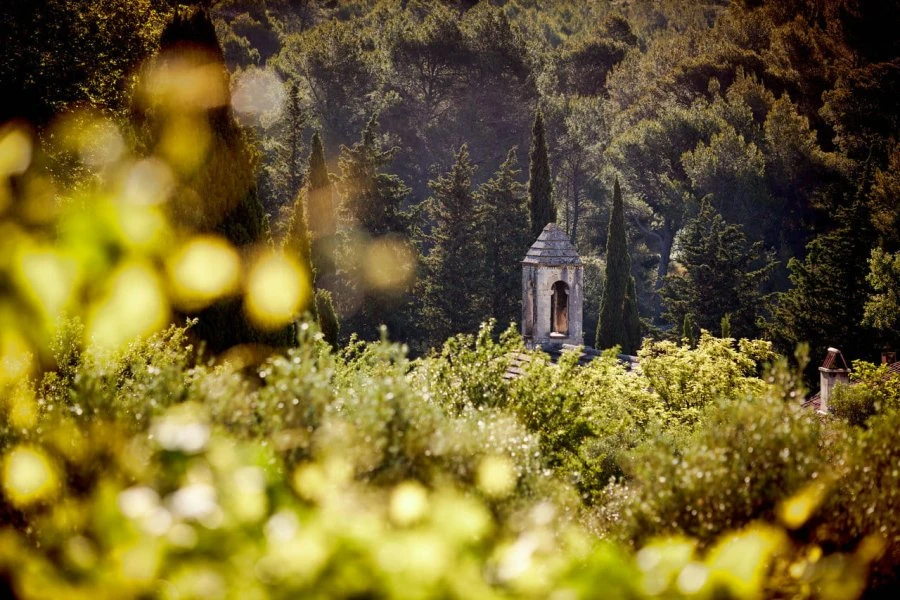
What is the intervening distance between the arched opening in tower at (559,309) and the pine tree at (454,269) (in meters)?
11.9

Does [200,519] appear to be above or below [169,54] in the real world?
below

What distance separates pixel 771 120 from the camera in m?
39.6

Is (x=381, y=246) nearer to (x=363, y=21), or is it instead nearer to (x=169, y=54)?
(x=169, y=54)

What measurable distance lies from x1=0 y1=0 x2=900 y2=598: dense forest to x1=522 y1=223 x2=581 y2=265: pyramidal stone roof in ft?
11.7

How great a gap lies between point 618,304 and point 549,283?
33.1 ft

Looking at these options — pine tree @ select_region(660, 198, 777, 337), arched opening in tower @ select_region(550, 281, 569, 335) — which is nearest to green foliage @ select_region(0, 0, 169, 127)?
arched opening in tower @ select_region(550, 281, 569, 335)

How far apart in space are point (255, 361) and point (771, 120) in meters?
34.0

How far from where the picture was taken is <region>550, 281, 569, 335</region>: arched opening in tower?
73.4 ft

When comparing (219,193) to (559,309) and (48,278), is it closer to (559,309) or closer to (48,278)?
(48,278)

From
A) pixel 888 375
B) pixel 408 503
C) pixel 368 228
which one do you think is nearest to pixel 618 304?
pixel 368 228

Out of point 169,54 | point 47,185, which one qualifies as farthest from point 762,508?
point 47,185

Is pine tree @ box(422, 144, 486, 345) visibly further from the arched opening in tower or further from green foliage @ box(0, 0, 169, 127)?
green foliage @ box(0, 0, 169, 127)

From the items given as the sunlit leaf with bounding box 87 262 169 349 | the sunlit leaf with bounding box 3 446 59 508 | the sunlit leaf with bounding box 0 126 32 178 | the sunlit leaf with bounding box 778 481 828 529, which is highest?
the sunlit leaf with bounding box 0 126 32 178

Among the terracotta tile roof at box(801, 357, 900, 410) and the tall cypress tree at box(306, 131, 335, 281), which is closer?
the terracotta tile roof at box(801, 357, 900, 410)
